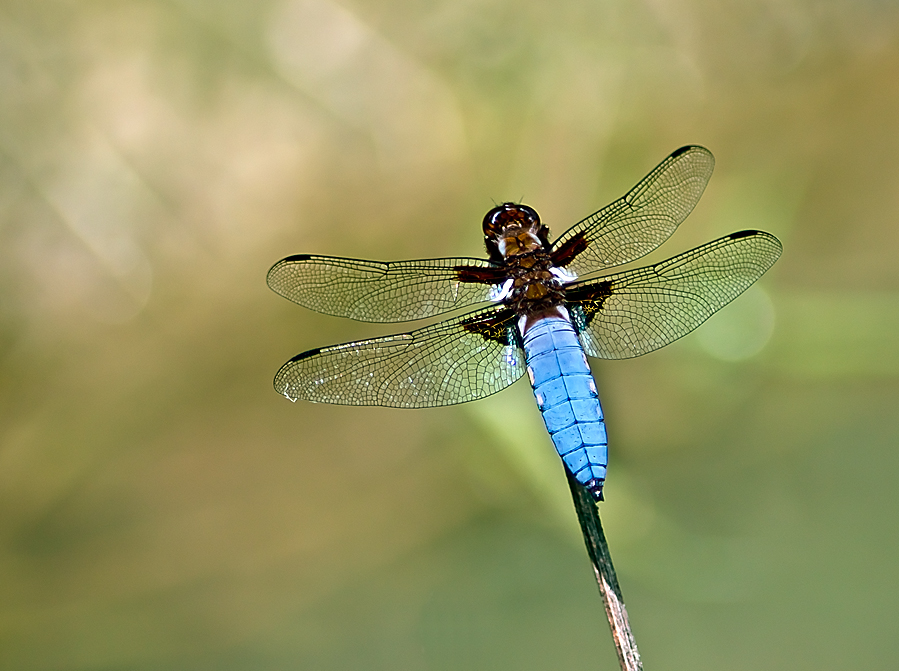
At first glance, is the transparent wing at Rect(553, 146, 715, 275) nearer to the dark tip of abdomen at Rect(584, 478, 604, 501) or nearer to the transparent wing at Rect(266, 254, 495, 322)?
the transparent wing at Rect(266, 254, 495, 322)

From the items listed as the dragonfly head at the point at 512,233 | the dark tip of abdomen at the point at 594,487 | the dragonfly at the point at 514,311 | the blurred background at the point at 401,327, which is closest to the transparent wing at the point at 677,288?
the dragonfly at the point at 514,311

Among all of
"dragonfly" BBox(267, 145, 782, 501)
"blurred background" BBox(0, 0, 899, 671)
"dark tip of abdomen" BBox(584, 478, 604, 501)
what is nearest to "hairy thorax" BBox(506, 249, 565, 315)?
"dragonfly" BBox(267, 145, 782, 501)

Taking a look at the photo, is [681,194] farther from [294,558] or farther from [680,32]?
[680,32]

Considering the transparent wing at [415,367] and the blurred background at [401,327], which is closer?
the transparent wing at [415,367]

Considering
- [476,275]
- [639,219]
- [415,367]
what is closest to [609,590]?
[415,367]

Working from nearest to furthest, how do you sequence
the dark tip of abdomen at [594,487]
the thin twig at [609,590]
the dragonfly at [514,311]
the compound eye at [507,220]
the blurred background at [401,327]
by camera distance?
the thin twig at [609,590]
the dark tip of abdomen at [594,487]
the dragonfly at [514,311]
the compound eye at [507,220]
the blurred background at [401,327]

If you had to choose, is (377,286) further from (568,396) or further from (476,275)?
(568,396)

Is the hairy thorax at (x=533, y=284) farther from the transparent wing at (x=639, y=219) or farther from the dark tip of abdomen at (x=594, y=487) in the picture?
the dark tip of abdomen at (x=594, y=487)
